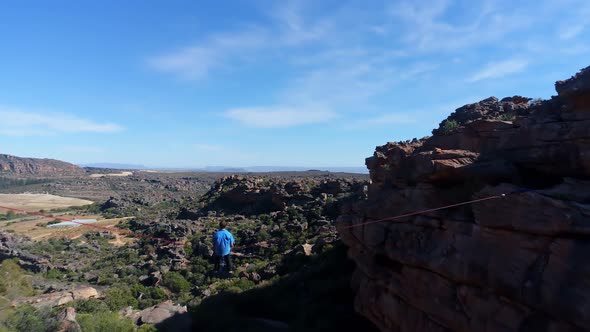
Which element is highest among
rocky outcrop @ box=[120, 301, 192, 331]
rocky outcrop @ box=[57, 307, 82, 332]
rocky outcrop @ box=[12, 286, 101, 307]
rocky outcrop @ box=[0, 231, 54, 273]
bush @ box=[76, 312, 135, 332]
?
rocky outcrop @ box=[57, 307, 82, 332]

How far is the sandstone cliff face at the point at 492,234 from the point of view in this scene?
716 centimetres

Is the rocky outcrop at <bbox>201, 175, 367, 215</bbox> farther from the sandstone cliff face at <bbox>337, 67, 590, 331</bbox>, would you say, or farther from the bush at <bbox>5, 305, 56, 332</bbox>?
the bush at <bbox>5, 305, 56, 332</bbox>

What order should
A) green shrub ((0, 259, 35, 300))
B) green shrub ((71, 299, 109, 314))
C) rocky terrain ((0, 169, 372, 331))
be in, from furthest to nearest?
green shrub ((71, 299, 109, 314)) < green shrub ((0, 259, 35, 300)) < rocky terrain ((0, 169, 372, 331))

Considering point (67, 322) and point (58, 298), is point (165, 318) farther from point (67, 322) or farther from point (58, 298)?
point (58, 298)

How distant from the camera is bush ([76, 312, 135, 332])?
→ 41.4 ft

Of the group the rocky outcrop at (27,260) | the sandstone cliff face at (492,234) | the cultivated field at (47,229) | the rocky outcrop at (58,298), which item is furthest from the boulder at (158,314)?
the cultivated field at (47,229)

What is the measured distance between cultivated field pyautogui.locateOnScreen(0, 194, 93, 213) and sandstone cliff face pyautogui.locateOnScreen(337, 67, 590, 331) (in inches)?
4749

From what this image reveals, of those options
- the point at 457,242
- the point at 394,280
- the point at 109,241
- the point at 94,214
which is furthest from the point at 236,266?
the point at 94,214

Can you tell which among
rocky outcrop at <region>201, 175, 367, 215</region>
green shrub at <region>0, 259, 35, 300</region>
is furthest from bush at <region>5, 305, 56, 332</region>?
rocky outcrop at <region>201, 175, 367, 215</region>

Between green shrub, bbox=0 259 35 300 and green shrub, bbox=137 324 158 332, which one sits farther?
green shrub, bbox=0 259 35 300

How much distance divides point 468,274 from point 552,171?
10.1 ft

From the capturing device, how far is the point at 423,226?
35.2ft

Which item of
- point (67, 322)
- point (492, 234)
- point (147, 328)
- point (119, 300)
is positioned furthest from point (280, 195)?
point (492, 234)

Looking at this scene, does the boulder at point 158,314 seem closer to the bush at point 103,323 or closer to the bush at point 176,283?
the bush at point 103,323
